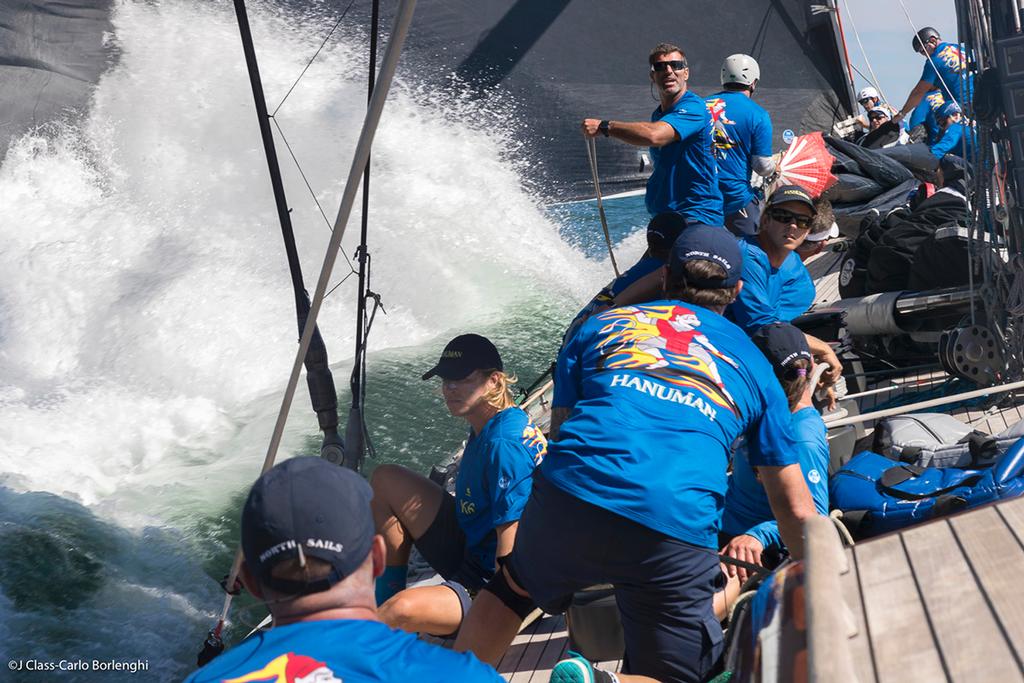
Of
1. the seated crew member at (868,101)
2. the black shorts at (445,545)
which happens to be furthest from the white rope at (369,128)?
the seated crew member at (868,101)

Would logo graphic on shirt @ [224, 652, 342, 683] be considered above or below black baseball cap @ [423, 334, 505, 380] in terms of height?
above

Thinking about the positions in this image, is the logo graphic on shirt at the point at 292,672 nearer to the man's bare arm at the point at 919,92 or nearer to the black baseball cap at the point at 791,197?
the black baseball cap at the point at 791,197

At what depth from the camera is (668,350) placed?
81.0 inches

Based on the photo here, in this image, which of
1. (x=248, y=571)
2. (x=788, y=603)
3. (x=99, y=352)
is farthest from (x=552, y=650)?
(x=99, y=352)

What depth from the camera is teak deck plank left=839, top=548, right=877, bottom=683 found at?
1401mm

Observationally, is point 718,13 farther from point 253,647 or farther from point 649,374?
point 253,647

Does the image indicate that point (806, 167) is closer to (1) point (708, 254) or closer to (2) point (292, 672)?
(1) point (708, 254)

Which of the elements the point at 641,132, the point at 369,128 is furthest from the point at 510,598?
the point at 641,132

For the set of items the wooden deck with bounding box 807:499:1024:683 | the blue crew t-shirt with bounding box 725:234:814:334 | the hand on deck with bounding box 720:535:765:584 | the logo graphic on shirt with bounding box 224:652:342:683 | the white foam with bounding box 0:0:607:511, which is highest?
the logo graphic on shirt with bounding box 224:652:342:683

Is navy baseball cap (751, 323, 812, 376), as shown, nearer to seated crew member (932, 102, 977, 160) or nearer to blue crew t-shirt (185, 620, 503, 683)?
blue crew t-shirt (185, 620, 503, 683)

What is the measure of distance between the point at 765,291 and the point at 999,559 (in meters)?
1.97

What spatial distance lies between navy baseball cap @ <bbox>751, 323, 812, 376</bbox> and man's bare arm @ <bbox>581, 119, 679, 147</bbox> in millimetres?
1064

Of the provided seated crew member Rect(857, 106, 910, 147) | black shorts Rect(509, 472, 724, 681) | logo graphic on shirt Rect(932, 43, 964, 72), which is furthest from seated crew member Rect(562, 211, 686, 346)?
seated crew member Rect(857, 106, 910, 147)

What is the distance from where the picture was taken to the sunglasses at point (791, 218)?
11.9 feet
